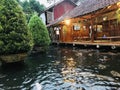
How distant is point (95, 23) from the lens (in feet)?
79.7

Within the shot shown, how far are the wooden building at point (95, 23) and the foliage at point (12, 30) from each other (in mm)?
7562

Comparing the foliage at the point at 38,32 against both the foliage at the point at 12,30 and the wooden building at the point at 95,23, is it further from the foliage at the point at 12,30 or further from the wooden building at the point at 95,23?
the foliage at the point at 12,30

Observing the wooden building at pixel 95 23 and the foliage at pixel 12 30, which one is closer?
the foliage at pixel 12 30

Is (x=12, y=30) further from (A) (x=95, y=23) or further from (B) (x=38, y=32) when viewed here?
(A) (x=95, y=23)

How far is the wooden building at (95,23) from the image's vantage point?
1918 centimetres

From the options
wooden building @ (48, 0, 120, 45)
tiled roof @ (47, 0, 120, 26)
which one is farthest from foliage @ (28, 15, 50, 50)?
tiled roof @ (47, 0, 120, 26)

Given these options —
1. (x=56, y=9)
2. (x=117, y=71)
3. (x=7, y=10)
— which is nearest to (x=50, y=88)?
(x=117, y=71)

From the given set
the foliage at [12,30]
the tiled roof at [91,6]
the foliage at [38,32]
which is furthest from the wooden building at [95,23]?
the foliage at [12,30]

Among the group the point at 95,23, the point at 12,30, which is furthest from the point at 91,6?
the point at 12,30

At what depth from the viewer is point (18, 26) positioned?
1484 cm

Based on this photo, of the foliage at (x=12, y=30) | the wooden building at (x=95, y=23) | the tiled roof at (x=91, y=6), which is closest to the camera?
the foliage at (x=12, y=30)

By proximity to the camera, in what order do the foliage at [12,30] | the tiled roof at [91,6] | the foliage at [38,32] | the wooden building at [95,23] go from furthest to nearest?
the foliage at [38,32]
the wooden building at [95,23]
the tiled roof at [91,6]
the foliage at [12,30]

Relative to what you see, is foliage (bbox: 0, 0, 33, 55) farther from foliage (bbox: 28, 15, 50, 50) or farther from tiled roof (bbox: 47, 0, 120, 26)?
tiled roof (bbox: 47, 0, 120, 26)

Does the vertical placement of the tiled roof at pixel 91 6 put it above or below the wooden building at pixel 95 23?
above
